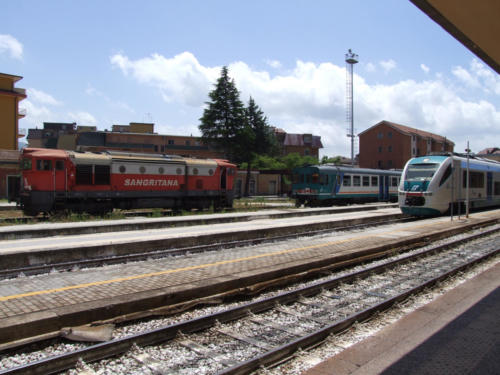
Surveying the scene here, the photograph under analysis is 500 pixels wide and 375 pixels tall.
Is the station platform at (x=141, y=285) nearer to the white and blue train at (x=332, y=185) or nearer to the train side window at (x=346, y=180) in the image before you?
the white and blue train at (x=332, y=185)

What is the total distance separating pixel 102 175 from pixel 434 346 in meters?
17.6

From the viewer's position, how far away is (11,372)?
3717mm

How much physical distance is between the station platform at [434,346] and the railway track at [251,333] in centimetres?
50

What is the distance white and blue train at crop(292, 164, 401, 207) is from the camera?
94.8 feet

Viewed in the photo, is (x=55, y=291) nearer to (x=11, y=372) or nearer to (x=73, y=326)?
(x=73, y=326)

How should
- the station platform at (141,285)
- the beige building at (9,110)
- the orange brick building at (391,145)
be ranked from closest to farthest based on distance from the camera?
the station platform at (141,285), the beige building at (9,110), the orange brick building at (391,145)

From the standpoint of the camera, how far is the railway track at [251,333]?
4219mm

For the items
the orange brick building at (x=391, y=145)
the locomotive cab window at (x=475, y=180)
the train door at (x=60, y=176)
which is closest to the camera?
the train door at (x=60, y=176)

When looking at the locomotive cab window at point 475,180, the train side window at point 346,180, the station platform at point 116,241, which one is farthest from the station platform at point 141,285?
the train side window at point 346,180

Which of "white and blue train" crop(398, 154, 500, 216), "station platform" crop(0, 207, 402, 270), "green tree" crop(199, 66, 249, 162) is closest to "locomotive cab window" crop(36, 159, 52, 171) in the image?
"station platform" crop(0, 207, 402, 270)

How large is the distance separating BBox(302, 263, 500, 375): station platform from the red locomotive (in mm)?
16464

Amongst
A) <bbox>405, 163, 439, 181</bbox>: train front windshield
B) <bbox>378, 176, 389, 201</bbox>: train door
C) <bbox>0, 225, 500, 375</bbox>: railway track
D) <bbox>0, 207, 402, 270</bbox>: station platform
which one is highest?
<bbox>405, 163, 439, 181</bbox>: train front windshield

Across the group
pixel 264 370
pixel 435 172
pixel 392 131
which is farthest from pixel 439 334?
pixel 392 131

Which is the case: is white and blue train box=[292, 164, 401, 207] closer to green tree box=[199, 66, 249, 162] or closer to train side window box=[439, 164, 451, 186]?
train side window box=[439, 164, 451, 186]
